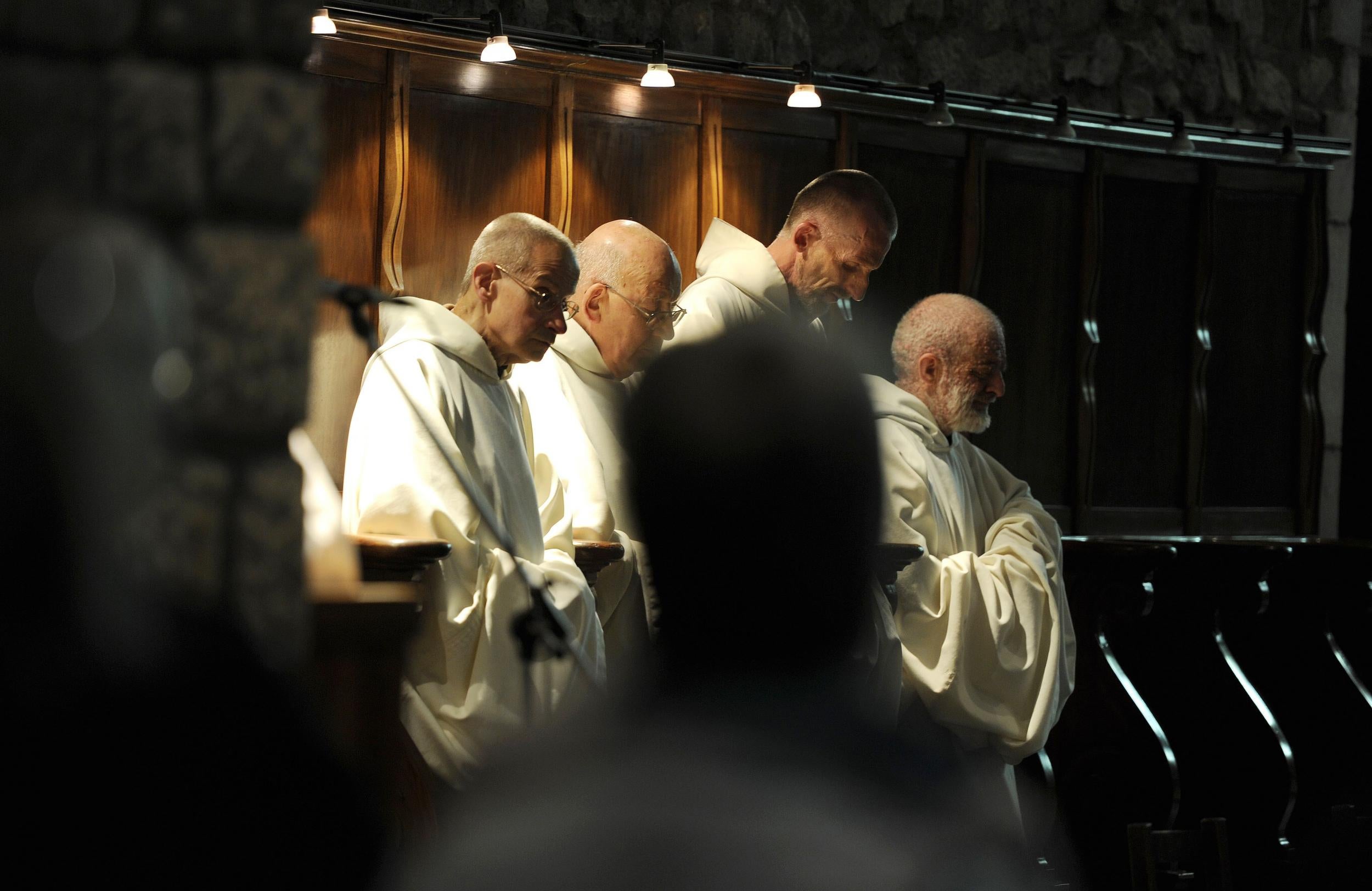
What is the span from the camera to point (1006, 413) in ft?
22.3

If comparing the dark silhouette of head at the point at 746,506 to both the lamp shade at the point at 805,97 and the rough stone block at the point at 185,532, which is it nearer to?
the rough stone block at the point at 185,532

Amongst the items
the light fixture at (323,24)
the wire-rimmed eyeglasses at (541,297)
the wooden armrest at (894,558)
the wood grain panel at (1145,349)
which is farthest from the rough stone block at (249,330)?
the wood grain panel at (1145,349)

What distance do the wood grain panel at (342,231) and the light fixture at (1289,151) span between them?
13.7 feet

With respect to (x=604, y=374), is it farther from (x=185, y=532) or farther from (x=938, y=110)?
(x=185, y=532)

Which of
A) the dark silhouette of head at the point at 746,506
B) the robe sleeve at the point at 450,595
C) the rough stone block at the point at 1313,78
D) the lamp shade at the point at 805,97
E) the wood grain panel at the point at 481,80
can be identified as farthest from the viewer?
the rough stone block at the point at 1313,78

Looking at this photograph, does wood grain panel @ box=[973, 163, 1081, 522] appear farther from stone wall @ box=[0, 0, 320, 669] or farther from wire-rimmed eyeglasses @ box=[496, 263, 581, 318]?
stone wall @ box=[0, 0, 320, 669]

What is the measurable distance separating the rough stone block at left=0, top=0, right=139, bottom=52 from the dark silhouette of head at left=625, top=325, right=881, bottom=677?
1.75ft

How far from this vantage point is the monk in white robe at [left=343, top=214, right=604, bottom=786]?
3.36 metres

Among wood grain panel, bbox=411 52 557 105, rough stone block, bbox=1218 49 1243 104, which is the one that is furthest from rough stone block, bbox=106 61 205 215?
rough stone block, bbox=1218 49 1243 104

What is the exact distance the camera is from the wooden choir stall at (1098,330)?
503cm

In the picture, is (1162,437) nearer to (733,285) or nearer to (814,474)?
(733,285)

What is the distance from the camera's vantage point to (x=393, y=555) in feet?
10.0

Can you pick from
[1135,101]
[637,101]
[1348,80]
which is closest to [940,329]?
[637,101]

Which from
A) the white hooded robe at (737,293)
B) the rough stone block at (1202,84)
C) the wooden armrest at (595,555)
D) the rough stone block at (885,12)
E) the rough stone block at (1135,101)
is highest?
the rough stone block at (885,12)
